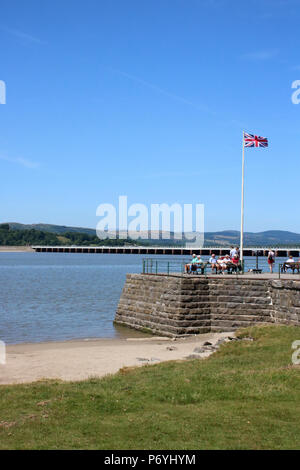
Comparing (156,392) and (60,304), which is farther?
(60,304)

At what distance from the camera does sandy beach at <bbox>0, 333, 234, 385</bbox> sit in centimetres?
1703

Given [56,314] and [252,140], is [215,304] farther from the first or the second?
[56,314]

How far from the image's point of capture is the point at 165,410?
10.6 metres

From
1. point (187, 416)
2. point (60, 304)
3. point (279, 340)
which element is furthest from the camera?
point (60, 304)

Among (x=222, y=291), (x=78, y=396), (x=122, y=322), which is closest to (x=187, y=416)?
(x=78, y=396)

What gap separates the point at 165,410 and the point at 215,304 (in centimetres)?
1495

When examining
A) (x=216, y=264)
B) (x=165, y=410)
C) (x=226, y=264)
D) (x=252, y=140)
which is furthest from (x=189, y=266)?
(x=165, y=410)

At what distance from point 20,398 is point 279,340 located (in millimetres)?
9629

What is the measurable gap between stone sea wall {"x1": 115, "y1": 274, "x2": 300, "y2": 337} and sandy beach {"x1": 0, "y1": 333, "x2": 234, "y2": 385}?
0.82 metres

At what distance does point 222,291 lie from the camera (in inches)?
991

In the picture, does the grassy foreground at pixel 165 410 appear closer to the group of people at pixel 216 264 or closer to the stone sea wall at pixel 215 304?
the stone sea wall at pixel 215 304

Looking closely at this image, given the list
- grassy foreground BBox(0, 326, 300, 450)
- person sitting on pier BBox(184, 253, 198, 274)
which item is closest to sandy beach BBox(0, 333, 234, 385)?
grassy foreground BBox(0, 326, 300, 450)

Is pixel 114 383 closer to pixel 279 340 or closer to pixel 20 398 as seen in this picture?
pixel 20 398
